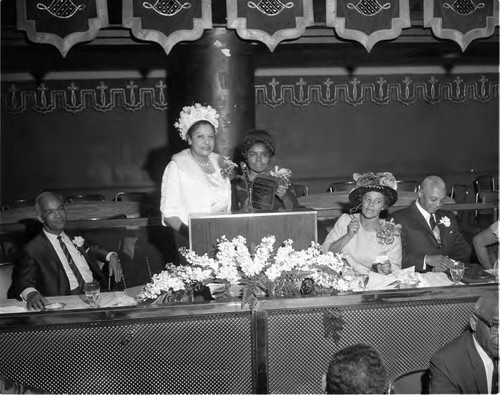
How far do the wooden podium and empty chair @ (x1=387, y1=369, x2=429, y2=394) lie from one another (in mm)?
1156

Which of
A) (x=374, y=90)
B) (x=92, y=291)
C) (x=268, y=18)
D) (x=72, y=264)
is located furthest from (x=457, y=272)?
(x=374, y=90)

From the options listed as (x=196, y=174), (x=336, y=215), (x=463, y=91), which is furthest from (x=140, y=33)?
(x=463, y=91)

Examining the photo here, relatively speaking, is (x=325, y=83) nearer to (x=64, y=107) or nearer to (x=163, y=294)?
(x=64, y=107)

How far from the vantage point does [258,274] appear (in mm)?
2961

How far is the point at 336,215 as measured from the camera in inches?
218

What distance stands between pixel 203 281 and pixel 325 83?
29.5ft

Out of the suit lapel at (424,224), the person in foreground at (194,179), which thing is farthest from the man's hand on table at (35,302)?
the suit lapel at (424,224)

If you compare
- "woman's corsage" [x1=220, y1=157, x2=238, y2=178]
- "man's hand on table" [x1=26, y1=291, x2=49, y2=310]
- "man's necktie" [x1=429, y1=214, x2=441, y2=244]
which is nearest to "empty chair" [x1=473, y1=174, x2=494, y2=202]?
"man's necktie" [x1=429, y1=214, x2=441, y2=244]

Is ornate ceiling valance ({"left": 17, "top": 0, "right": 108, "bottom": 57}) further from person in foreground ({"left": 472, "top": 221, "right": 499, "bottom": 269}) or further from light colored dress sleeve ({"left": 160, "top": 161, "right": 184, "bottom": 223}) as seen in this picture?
person in foreground ({"left": 472, "top": 221, "right": 499, "bottom": 269})

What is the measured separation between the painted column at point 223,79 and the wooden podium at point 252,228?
13.4 ft

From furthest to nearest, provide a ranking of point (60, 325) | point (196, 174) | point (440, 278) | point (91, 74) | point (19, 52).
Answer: point (91, 74), point (19, 52), point (196, 174), point (440, 278), point (60, 325)

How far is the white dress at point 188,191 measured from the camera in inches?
169

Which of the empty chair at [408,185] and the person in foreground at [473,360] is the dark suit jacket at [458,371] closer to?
Result: the person in foreground at [473,360]

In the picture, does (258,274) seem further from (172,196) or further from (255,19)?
(255,19)
